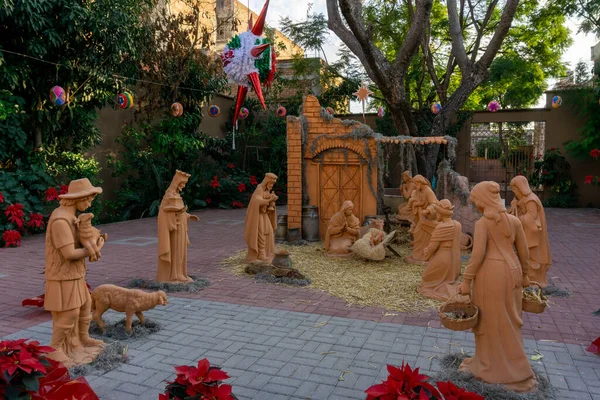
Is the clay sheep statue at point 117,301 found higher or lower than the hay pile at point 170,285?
higher

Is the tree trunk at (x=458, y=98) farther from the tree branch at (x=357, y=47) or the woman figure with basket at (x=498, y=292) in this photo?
the woman figure with basket at (x=498, y=292)

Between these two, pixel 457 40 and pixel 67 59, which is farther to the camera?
pixel 457 40

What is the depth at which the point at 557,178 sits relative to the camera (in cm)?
1995

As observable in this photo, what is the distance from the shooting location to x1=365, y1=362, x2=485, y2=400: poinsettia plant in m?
2.57

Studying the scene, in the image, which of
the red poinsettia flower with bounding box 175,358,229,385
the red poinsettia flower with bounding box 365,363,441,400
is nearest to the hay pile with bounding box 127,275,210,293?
the red poinsettia flower with bounding box 175,358,229,385

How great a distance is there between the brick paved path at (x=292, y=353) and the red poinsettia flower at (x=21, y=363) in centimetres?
133

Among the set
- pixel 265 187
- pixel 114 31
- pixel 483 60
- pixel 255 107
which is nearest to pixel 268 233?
pixel 265 187

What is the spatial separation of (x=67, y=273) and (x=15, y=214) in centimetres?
774

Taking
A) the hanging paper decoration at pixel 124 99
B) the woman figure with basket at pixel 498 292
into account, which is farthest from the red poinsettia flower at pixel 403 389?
the hanging paper decoration at pixel 124 99

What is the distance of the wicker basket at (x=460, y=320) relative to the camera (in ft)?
13.1

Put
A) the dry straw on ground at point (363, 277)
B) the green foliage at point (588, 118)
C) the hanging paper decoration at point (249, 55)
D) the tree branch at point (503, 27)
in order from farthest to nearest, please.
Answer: the green foliage at point (588, 118), the hanging paper decoration at point (249, 55), the tree branch at point (503, 27), the dry straw on ground at point (363, 277)

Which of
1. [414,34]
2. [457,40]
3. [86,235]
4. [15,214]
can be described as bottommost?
[15,214]

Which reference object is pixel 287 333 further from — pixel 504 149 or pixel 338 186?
pixel 504 149

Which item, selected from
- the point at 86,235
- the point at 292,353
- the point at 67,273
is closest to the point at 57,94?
the point at 86,235
